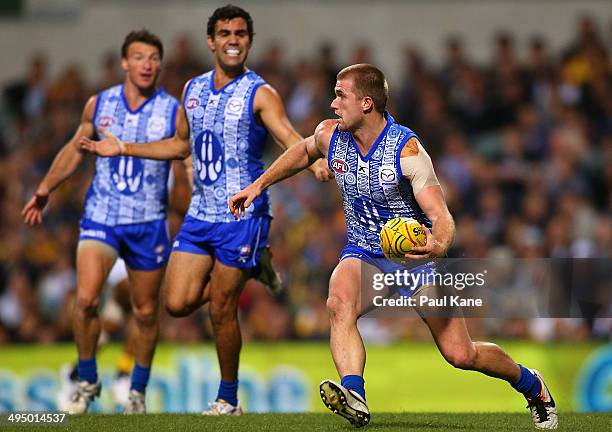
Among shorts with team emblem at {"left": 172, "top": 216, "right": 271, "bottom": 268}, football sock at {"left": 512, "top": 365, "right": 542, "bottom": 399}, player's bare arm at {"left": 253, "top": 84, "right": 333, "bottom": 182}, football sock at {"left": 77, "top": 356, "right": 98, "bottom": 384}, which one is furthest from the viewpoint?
football sock at {"left": 77, "top": 356, "right": 98, "bottom": 384}

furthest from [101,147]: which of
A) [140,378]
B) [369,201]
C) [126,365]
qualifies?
[126,365]

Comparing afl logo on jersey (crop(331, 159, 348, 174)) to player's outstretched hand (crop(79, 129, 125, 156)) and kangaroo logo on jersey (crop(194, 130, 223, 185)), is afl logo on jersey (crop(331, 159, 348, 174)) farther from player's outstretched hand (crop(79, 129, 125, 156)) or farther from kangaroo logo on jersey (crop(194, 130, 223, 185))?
player's outstretched hand (crop(79, 129, 125, 156))

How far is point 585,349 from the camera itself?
13688 mm

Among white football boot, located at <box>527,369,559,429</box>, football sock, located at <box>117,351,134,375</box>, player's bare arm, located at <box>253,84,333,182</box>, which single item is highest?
player's bare arm, located at <box>253,84,333,182</box>

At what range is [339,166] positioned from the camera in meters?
7.88

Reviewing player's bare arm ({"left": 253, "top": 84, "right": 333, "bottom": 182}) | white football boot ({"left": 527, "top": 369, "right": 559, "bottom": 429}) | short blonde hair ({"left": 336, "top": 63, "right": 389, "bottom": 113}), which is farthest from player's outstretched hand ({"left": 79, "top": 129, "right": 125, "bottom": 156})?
white football boot ({"left": 527, "top": 369, "right": 559, "bottom": 429})

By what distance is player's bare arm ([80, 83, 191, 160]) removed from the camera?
929 cm

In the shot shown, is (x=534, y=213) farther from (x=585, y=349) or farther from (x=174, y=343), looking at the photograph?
(x=174, y=343)

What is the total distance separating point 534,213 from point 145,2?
769 centimetres

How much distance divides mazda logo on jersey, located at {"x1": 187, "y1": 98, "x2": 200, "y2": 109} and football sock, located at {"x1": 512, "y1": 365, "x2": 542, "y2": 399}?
333cm

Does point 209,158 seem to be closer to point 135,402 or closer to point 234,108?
point 234,108

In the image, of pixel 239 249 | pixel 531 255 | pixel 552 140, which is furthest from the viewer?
pixel 552 140

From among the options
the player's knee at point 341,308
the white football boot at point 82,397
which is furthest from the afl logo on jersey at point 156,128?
the player's knee at point 341,308

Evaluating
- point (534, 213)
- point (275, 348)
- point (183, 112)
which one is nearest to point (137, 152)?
point (183, 112)
